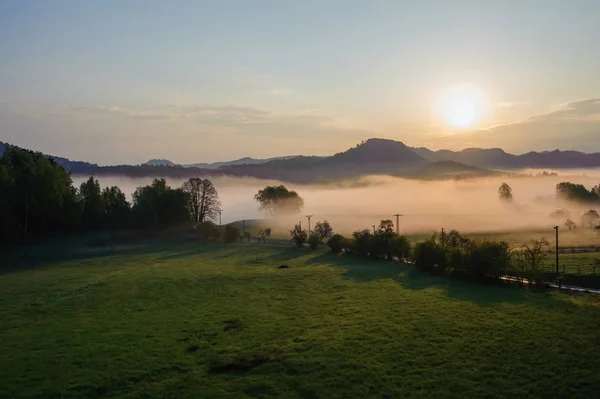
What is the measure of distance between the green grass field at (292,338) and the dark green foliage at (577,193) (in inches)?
5650

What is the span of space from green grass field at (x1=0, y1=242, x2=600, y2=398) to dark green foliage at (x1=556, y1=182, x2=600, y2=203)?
471ft

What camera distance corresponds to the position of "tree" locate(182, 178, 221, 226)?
12688 centimetres

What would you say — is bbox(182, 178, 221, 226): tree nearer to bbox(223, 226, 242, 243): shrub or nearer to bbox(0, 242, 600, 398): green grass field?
bbox(223, 226, 242, 243): shrub

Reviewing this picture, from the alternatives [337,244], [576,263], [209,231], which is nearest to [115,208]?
[209,231]

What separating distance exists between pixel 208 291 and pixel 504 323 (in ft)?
102

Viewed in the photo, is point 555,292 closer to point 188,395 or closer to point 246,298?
point 246,298

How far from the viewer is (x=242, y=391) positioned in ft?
90.4

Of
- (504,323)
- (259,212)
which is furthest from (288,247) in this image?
(259,212)

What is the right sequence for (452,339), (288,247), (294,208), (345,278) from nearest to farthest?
1. (452,339)
2. (345,278)
3. (288,247)
4. (294,208)

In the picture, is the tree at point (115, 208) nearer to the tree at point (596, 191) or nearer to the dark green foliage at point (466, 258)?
the dark green foliage at point (466, 258)

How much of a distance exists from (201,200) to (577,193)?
140724mm

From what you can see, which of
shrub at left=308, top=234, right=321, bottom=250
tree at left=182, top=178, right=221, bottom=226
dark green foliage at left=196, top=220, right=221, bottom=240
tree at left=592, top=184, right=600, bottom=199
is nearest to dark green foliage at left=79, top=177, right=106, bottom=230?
dark green foliage at left=196, top=220, right=221, bottom=240

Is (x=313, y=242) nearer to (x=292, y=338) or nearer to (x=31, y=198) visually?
(x=292, y=338)

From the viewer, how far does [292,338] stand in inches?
1407
